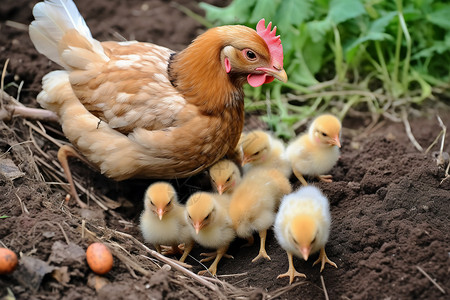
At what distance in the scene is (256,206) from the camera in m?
3.37

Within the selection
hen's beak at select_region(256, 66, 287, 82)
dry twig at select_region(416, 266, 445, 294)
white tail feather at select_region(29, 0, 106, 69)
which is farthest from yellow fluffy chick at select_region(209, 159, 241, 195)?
dry twig at select_region(416, 266, 445, 294)

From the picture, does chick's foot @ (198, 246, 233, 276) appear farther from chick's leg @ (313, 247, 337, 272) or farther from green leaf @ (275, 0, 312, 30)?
green leaf @ (275, 0, 312, 30)

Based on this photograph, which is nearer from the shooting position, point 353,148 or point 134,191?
point 134,191

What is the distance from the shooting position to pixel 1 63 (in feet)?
15.0

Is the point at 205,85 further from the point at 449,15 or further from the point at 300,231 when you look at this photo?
the point at 449,15

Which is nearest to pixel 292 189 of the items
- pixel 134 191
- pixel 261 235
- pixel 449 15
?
pixel 261 235

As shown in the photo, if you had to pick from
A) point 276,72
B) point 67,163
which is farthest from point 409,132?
point 67,163

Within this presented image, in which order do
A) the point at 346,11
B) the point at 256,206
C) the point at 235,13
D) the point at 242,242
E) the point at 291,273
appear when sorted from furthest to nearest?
1. the point at 235,13
2. the point at 346,11
3. the point at 242,242
4. the point at 256,206
5. the point at 291,273

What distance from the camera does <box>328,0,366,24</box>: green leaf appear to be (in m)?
4.62

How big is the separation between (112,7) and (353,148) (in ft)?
10.2

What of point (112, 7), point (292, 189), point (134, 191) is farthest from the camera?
point (112, 7)

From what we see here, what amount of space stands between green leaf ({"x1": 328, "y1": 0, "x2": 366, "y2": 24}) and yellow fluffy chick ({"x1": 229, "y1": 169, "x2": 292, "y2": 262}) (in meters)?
1.85

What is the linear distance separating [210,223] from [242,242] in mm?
495

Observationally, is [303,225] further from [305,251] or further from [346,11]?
[346,11]
